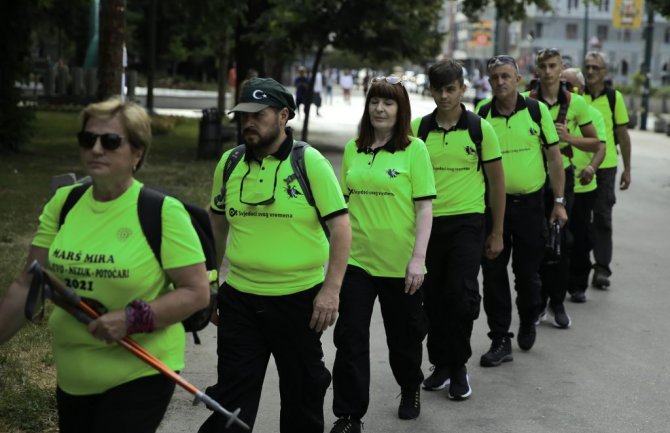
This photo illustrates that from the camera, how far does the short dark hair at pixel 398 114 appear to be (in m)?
5.87

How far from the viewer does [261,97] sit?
4.85m

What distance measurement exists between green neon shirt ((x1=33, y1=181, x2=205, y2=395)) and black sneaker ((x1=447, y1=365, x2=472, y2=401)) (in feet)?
10.6

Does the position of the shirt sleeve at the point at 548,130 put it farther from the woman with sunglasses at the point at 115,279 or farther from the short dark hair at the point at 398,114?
the woman with sunglasses at the point at 115,279

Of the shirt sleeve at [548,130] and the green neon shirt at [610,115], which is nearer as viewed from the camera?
the shirt sleeve at [548,130]

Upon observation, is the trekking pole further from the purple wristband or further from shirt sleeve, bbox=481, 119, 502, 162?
shirt sleeve, bbox=481, 119, 502, 162

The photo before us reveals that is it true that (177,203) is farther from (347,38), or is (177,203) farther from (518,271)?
(347,38)

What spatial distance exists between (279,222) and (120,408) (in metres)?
1.38

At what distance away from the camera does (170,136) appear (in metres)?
28.8

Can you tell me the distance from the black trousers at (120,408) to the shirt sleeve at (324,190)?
4.12 feet

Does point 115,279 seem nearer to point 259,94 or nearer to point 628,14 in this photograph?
point 259,94

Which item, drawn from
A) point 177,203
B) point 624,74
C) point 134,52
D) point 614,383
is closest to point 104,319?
point 177,203

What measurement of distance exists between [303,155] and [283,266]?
0.47 metres

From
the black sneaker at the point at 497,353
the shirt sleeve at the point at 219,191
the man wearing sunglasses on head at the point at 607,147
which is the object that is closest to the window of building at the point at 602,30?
the man wearing sunglasses on head at the point at 607,147

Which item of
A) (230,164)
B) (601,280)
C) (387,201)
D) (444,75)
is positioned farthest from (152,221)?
(601,280)
